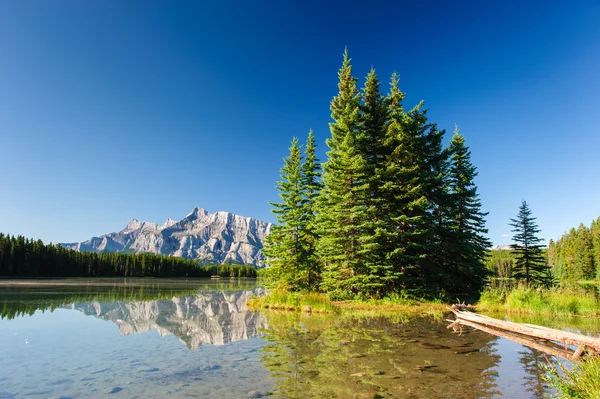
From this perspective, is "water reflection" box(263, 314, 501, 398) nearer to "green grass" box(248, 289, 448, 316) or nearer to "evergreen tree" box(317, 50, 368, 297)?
"green grass" box(248, 289, 448, 316)

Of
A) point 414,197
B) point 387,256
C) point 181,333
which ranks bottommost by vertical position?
point 181,333

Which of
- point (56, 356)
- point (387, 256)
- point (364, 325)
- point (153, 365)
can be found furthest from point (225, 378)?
point (387, 256)

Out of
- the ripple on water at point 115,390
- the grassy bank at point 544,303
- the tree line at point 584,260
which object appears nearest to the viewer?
the ripple on water at point 115,390

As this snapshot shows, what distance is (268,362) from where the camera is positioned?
27.1 feet

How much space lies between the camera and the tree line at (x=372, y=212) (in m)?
21.7

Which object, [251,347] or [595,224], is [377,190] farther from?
[595,224]

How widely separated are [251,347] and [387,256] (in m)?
13.0

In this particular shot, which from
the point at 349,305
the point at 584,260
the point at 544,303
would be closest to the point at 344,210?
the point at 349,305

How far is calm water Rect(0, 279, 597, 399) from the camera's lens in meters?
6.25

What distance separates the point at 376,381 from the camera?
21.8 feet

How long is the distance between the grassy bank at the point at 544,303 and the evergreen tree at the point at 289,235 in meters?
13.5

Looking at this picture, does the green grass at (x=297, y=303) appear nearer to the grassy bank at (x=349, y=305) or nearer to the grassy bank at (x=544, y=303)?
the grassy bank at (x=349, y=305)

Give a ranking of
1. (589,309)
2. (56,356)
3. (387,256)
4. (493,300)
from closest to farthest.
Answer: (56,356) < (589,309) < (493,300) < (387,256)

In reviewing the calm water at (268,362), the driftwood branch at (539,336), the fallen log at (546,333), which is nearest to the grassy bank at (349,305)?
the fallen log at (546,333)
